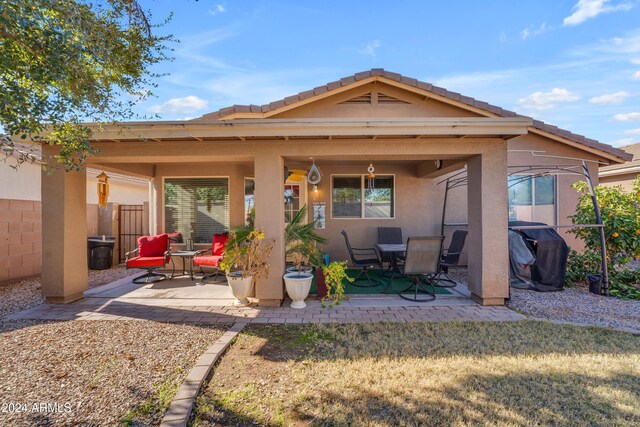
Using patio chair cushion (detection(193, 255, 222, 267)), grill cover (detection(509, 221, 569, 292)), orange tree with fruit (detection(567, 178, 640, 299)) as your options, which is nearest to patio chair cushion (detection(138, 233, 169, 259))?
patio chair cushion (detection(193, 255, 222, 267))

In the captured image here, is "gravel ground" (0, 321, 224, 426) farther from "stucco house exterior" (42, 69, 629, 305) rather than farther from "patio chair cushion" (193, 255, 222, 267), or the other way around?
"patio chair cushion" (193, 255, 222, 267)

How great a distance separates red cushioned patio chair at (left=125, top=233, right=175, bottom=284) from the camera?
7102mm

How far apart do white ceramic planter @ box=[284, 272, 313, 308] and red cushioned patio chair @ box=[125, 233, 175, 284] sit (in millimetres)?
3565

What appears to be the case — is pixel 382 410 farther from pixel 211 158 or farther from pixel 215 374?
pixel 211 158

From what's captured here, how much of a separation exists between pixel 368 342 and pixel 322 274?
2.06 meters

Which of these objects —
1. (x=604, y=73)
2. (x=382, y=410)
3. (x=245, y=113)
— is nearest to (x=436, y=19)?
(x=245, y=113)

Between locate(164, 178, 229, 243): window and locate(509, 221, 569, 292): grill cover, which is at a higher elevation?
locate(164, 178, 229, 243): window

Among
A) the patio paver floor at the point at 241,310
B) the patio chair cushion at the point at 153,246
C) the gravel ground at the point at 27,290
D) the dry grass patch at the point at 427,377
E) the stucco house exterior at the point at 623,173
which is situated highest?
the stucco house exterior at the point at 623,173

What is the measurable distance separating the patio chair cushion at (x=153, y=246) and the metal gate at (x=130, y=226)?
3016 millimetres

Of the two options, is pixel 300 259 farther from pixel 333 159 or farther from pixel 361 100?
pixel 361 100

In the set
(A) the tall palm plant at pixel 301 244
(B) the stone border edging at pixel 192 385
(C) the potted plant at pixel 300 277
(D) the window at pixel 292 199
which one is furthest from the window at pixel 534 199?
(B) the stone border edging at pixel 192 385

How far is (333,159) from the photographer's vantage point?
633 centimetres

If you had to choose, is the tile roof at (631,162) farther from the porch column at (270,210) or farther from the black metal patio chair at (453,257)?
the porch column at (270,210)

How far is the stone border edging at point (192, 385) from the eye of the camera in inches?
96.7
